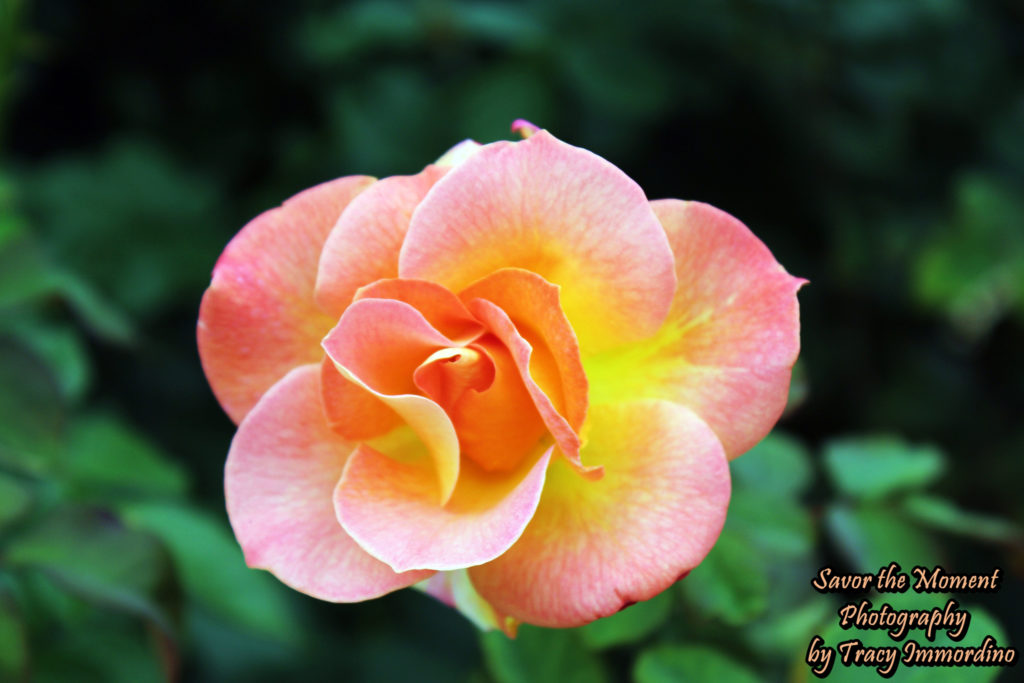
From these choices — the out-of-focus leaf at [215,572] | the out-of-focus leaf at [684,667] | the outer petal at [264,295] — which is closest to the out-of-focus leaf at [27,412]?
the out-of-focus leaf at [215,572]

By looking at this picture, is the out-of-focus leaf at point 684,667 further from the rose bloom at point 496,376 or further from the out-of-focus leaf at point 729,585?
the rose bloom at point 496,376

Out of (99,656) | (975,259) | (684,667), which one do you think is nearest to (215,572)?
(99,656)

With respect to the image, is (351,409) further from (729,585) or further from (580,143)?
(580,143)

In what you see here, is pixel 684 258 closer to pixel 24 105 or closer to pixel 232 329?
pixel 232 329

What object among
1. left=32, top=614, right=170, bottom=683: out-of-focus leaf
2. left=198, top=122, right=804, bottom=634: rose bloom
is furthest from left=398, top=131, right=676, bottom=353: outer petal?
left=32, top=614, right=170, bottom=683: out-of-focus leaf

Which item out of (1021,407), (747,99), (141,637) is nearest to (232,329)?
(141,637)

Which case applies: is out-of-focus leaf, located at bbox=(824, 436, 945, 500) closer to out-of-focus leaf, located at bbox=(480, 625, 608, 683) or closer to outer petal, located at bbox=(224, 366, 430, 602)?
out-of-focus leaf, located at bbox=(480, 625, 608, 683)
